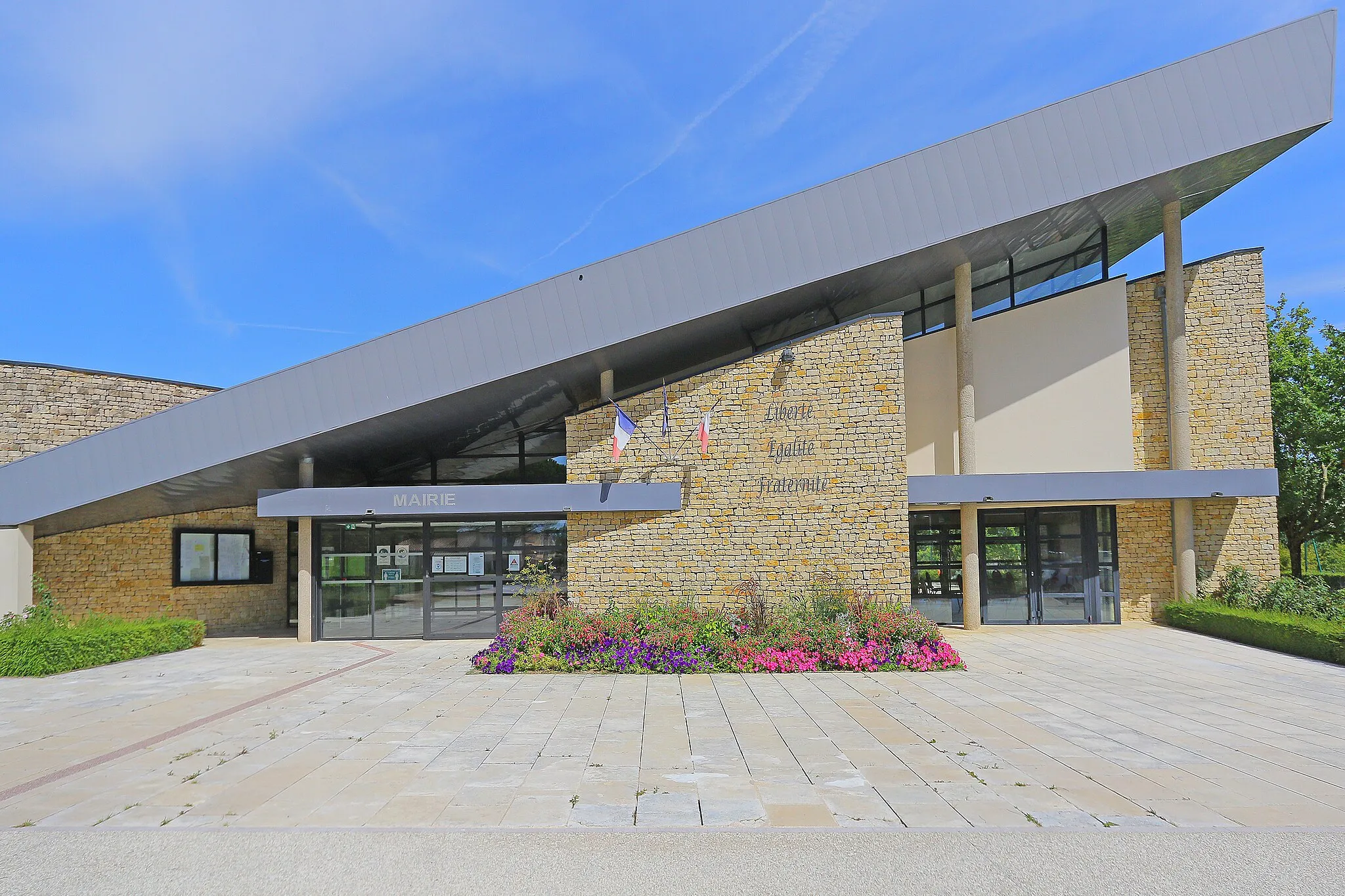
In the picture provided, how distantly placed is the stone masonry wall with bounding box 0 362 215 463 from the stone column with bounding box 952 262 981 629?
17065 mm

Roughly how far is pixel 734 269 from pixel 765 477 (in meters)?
3.72

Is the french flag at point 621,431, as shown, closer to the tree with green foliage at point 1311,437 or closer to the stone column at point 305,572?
the stone column at point 305,572

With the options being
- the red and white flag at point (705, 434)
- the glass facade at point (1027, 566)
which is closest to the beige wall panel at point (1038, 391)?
the glass facade at point (1027, 566)

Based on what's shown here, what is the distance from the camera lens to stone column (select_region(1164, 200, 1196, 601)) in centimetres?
1664

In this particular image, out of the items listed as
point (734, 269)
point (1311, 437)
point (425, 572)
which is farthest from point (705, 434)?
point (1311, 437)

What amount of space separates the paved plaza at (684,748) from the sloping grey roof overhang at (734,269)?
12.5 ft

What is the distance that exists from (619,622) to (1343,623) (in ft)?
37.6

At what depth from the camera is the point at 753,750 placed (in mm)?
7562

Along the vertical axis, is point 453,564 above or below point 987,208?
below

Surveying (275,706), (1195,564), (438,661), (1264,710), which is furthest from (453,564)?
(1195,564)

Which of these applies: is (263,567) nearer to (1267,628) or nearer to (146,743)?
(146,743)

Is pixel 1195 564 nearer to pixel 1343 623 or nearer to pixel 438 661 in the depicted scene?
pixel 1343 623

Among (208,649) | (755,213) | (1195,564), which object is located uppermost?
(755,213)

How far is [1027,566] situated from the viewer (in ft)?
58.2
